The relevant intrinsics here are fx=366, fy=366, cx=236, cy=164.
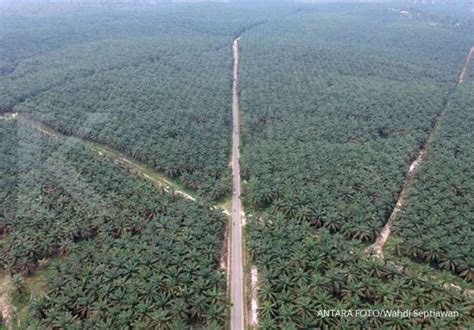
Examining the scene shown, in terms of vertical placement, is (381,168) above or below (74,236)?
above

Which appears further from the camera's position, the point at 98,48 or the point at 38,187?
the point at 98,48

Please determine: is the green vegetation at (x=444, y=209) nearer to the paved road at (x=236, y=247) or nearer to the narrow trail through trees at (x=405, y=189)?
the narrow trail through trees at (x=405, y=189)

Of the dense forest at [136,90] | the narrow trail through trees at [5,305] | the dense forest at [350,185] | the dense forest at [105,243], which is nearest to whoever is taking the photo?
the dense forest at [105,243]

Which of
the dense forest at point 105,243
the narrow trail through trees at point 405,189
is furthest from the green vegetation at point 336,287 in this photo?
the dense forest at point 105,243

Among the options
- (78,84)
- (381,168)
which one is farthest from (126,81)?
(381,168)

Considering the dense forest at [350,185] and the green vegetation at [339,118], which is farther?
the green vegetation at [339,118]

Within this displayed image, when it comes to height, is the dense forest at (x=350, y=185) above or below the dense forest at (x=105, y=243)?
above

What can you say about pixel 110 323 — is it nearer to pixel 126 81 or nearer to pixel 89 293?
pixel 89 293
